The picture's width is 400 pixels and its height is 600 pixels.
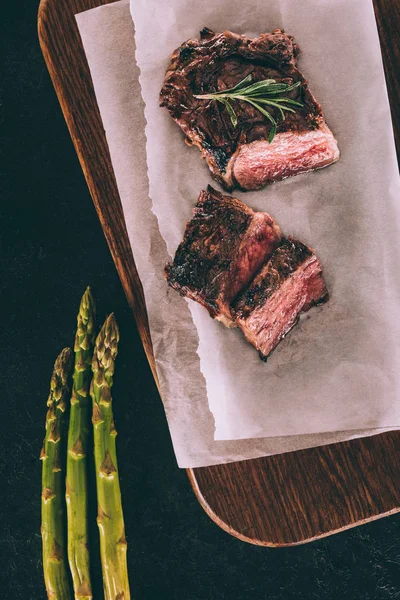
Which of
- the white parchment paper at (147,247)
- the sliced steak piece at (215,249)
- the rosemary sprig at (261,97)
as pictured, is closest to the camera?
the rosemary sprig at (261,97)

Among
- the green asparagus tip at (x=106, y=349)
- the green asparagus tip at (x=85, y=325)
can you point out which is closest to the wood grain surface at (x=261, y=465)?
the green asparagus tip at (x=106, y=349)

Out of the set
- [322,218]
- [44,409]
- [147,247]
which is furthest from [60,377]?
[322,218]

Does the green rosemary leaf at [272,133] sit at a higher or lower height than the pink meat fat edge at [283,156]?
higher

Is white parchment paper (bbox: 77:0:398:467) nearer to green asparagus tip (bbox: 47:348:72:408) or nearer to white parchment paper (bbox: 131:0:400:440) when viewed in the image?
white parchment paper (bbox: 131:0:400:440)

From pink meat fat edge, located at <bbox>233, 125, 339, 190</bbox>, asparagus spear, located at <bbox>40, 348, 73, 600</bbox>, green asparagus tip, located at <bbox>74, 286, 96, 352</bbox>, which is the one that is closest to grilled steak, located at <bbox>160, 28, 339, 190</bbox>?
pink meat fat edge, located at <bbox>233, 125, 339, 190</bbox>

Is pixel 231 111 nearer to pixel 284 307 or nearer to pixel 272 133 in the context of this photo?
pixel 272 133

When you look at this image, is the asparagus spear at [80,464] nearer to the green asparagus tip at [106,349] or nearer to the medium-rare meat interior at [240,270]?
the green asparagus tip at [106,349]
